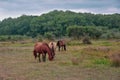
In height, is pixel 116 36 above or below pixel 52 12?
below

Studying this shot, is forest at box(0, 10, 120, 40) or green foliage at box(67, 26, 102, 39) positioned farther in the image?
forest at box(0, 10, 120, 40)

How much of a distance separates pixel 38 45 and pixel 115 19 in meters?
103

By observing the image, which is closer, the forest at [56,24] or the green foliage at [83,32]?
the green foliage at [83,32]

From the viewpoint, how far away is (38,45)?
78.7 feet

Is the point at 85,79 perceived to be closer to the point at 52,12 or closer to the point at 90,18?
the point at 90,18

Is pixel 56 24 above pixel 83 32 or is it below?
above

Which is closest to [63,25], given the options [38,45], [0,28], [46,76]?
[0,28]

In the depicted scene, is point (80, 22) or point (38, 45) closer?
point (38, 45)

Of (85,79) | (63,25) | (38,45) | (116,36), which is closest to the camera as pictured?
(85,79)

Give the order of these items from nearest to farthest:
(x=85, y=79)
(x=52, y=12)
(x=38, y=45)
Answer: (x=85, y=79) → (x=38, y=45) → (x=52, y=12)

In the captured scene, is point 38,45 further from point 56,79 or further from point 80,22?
point 80,22

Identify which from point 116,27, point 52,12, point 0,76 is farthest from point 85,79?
point 52,12

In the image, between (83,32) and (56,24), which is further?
(56,24)

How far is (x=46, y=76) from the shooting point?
16.0 m
